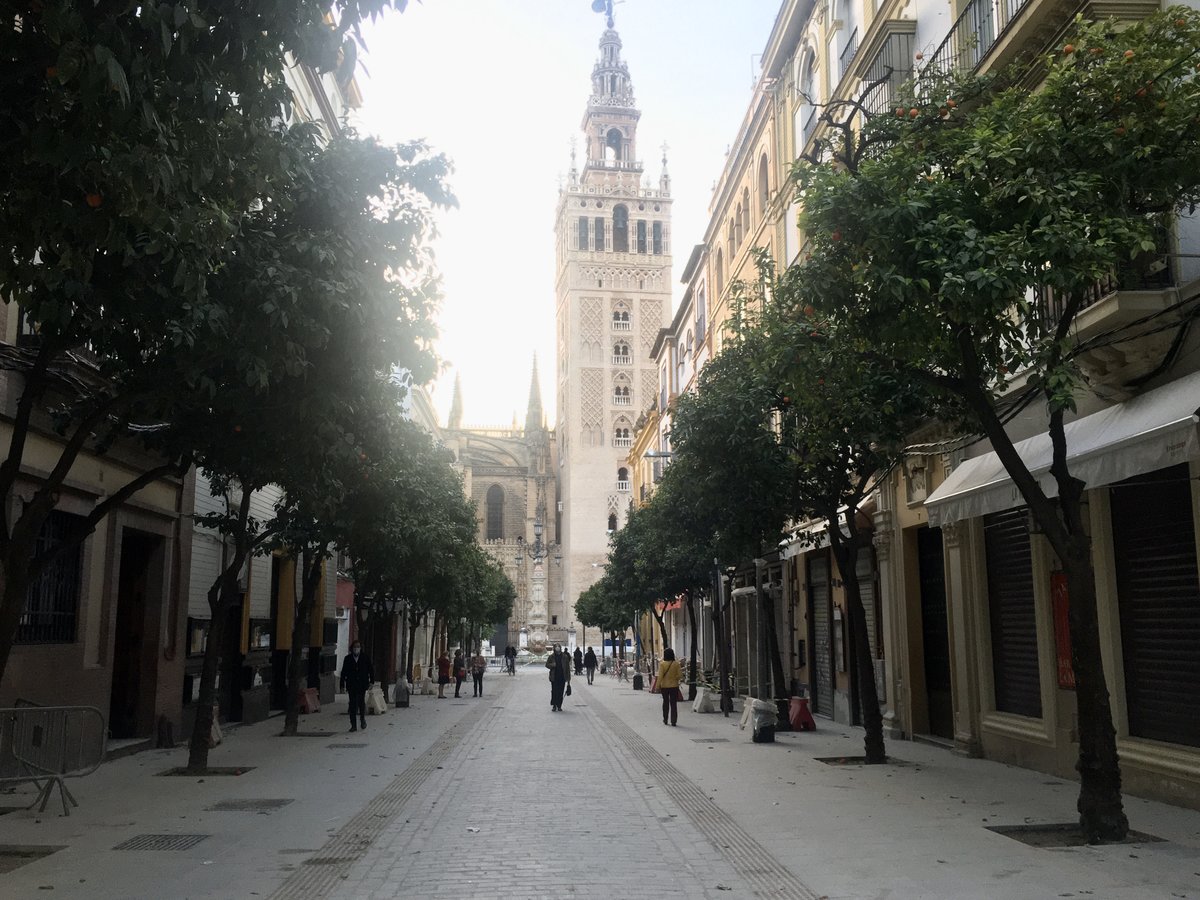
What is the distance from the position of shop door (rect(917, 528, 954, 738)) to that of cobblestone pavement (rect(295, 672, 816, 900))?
494cm

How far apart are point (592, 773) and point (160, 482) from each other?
28.5 feet

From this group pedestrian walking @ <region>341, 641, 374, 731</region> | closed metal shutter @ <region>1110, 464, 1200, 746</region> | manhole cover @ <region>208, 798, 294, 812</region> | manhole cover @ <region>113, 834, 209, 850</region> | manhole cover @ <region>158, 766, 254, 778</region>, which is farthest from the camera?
pedestrian walking @ <region>341, 641, 374, 731</region>

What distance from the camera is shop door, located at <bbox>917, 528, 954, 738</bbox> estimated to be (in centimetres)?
1775

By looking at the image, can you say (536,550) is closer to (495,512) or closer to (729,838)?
(495,512)

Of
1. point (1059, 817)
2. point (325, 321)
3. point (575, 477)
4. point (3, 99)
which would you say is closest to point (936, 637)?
point (1059, 817)

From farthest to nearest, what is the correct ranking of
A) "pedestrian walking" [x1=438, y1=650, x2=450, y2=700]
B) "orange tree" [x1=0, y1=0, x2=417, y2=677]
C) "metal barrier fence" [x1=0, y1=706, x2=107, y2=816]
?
"pedestrian walking" [x1=438, y1=650, x2=450, y2=700]
"metal barrier fence" [x1=0, y1=706, x2=107, y2=816]
"orange tree" [x1=0, y1=0, x2=417, y2=677]

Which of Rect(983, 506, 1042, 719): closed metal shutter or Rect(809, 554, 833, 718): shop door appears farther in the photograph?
Rect(809, 554, 833, 718): shop door

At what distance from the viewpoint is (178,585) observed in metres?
19.2

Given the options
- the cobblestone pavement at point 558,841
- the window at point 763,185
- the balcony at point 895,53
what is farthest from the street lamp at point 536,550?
the balcony at point 895,53

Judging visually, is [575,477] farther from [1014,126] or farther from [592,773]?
[1014,126]

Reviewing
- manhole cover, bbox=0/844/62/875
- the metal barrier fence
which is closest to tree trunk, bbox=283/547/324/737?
the metal barrier fence

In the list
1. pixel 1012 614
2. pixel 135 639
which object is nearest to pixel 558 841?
pixel 1012 614

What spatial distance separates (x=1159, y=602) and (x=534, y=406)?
354 ft

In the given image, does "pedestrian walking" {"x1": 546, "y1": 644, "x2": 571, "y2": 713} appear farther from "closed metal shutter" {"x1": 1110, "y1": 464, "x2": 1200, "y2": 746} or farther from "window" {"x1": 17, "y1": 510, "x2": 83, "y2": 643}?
"closed metal shutter" {"x1": 1110, "y1": 464, "x2": 1200, "y2": 746}
